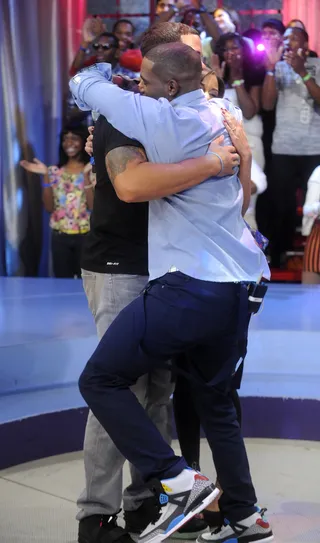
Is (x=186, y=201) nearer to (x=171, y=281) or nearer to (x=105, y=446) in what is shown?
(x=171, y=281)

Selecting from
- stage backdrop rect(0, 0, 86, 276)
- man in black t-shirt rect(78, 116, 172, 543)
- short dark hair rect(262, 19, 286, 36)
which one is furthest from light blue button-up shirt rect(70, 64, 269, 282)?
stage backdrop rect(0, 0, 86, 276)

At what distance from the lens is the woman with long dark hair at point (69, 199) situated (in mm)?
5836

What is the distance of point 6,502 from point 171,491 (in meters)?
0.75

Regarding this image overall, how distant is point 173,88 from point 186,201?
0.27 m

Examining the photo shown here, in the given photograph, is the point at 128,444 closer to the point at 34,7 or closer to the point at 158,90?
the point at 158,90

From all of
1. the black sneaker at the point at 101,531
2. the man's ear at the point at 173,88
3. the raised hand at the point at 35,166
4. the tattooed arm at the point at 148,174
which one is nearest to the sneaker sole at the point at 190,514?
the black sneaker at the point at 101,531

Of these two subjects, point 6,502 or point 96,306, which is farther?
point 6,502

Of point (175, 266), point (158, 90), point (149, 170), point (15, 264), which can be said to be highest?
→ point (158, 90)

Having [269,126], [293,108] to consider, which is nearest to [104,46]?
[269,126]

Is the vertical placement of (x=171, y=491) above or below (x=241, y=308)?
below

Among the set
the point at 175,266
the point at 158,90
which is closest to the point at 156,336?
the point at 175,266

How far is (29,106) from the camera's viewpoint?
6543 mm

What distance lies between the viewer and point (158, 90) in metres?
2.10

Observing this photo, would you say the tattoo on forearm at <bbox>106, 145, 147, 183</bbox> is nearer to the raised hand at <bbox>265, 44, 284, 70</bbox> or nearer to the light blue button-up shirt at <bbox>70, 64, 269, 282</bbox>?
the light blue button-up shirt at <bbox>70, 64, 269, 282</bbox>
